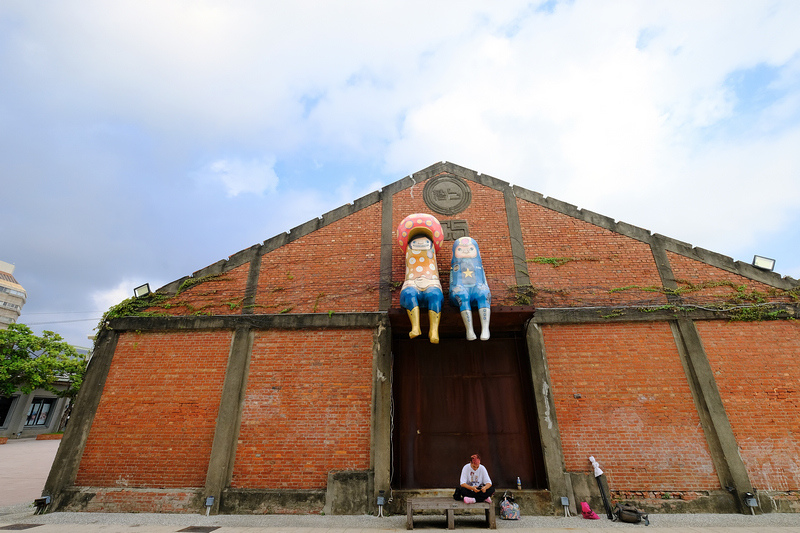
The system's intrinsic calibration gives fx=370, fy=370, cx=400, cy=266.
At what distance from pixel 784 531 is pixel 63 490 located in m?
12.8

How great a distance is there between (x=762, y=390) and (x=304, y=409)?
939cm

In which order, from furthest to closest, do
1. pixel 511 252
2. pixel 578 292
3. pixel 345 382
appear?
1. pixel 511 252
2. pixel 578 292
3. pixel 345 382

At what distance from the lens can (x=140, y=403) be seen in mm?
7980

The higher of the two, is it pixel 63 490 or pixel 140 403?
pixel 140 403

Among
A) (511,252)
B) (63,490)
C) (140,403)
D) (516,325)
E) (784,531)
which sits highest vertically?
(511,252)

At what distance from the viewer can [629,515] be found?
6375 mm

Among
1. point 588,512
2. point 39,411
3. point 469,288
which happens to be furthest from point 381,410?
point 39,411

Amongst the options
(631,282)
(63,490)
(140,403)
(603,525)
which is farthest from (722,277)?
(63,490)

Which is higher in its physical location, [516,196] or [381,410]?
[516,196]

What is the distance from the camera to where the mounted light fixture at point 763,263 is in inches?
343

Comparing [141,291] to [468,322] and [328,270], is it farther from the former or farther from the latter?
[468,322]

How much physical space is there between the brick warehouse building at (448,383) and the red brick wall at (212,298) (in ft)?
0.13

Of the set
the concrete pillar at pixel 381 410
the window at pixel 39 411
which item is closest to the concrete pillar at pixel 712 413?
the concrete pillar at pixel 381 410

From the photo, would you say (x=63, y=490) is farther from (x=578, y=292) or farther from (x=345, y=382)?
(x=578, y=292)
